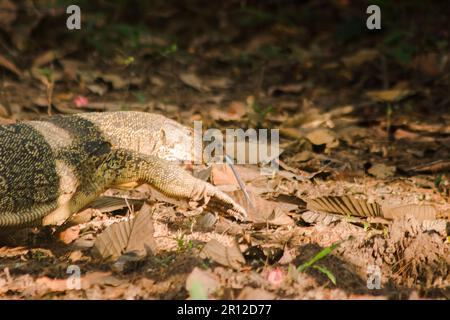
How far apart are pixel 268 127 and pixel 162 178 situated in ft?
7.60

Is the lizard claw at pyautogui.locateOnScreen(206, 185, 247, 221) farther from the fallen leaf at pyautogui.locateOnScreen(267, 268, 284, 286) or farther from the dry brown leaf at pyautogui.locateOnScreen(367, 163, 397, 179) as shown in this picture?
the dry brown leaf at pyautogui.locateOnScreen(367, 163, 397, 179)

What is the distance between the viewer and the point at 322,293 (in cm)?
332

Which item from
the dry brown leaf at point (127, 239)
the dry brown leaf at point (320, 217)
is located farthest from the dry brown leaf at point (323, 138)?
the dry brown leaf at point (127, 239)

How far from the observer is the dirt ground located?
11.8 feet

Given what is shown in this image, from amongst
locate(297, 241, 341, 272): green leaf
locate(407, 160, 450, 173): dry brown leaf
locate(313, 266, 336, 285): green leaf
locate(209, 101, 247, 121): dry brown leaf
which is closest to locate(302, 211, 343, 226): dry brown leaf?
locate(297, 241, 341, 272): green leaf

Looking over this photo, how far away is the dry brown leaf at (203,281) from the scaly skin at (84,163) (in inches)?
50.9

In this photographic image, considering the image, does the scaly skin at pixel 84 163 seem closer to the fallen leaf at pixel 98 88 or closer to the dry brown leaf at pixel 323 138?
the dry brown leaf at pixel 323 138

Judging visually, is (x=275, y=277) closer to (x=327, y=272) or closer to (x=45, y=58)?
(x=327, y=272)

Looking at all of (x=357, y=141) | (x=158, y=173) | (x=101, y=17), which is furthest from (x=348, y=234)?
(x=101, y=17)

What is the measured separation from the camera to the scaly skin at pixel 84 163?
4.38 m

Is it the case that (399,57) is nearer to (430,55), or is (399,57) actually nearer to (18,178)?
(430,55)

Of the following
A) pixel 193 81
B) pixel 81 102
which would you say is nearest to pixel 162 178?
pixel 81 102

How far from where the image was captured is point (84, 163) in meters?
4.59

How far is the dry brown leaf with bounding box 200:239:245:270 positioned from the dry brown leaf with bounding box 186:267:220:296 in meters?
0.27
